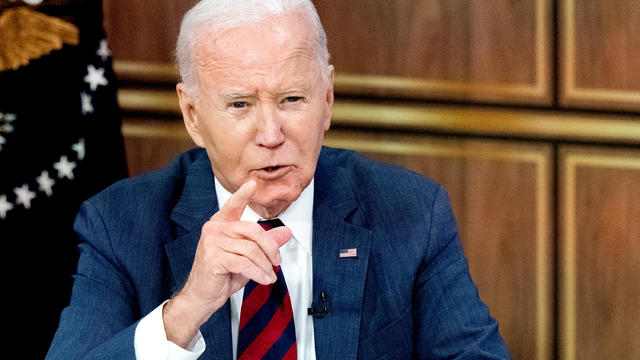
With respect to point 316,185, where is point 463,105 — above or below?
above

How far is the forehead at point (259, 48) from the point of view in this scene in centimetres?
180

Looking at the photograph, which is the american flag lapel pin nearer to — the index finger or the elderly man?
the elderly man

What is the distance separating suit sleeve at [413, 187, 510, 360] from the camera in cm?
194

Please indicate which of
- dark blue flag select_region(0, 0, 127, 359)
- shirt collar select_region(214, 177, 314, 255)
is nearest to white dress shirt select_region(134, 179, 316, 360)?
shirt collar select_region(214, 177, 314, 255)

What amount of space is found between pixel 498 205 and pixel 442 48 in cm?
66

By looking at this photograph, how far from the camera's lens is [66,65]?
2617 mm

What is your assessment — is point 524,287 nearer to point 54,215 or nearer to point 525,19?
point 525,19

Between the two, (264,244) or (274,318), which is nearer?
(264,244)

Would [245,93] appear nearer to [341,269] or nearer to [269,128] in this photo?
[269,128]

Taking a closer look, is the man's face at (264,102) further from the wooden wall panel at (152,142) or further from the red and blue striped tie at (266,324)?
the wooden wall panel at (152,142)

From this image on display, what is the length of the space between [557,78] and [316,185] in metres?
1.38

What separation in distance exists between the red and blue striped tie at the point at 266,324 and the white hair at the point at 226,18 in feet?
1.70

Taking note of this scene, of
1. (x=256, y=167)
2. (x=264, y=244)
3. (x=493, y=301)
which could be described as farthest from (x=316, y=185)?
(x=493, y=301)

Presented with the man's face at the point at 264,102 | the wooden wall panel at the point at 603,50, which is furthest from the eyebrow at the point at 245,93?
the wooden wall panel at the point at 603,50
